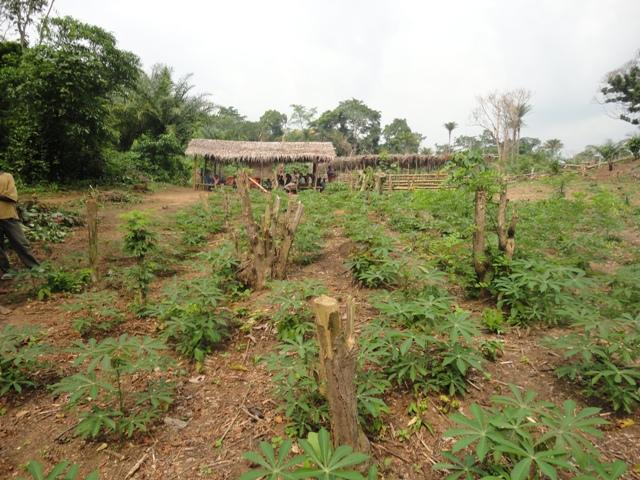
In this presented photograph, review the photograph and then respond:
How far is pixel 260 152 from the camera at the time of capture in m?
20.1

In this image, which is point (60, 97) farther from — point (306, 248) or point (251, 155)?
point (306, 248)

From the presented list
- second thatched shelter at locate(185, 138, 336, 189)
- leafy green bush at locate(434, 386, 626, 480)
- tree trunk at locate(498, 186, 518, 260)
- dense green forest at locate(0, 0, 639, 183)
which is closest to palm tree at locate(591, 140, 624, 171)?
dense green forest at locate(0, 0, 639, 183)

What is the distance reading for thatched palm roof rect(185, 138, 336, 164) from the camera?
1944 centimetres

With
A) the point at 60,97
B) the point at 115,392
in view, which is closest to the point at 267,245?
the point at 115,392

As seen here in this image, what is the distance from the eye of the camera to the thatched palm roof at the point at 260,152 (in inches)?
765

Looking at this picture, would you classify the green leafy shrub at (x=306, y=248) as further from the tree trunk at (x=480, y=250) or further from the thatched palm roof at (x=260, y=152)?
the thatched palm roof at (x=260, y=152)

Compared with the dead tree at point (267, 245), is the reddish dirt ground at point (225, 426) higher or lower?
lower

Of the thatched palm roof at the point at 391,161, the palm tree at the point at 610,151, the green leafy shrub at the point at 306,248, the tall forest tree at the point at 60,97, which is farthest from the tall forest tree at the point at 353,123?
the green leafy shrub at the point at 306,248

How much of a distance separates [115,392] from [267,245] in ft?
8.05

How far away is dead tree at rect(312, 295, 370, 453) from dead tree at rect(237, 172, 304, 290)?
2669 mm

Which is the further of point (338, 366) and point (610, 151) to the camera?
point (610, 151)

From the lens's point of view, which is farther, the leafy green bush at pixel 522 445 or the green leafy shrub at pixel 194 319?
the green leafy shrub at pixel 194 319

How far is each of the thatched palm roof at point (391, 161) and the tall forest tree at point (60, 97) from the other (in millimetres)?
13512

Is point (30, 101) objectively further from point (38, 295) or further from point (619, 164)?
point (619, 164)
